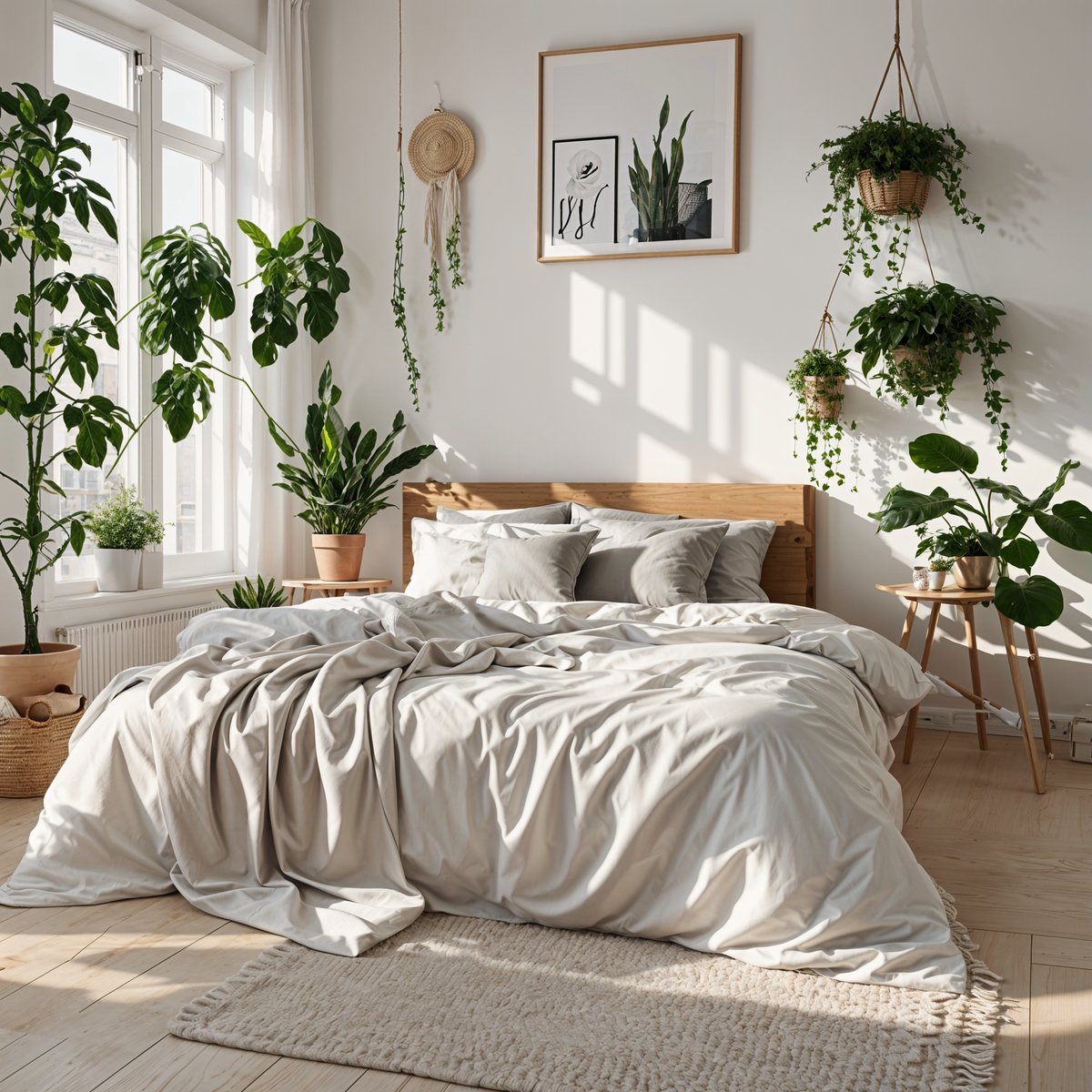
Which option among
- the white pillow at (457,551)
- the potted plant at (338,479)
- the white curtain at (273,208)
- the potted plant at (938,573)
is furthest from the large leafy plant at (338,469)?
the potted plant at (938,573)

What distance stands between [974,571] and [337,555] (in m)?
2.70

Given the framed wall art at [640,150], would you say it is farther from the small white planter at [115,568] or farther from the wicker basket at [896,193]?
the small white planter at [115,568]

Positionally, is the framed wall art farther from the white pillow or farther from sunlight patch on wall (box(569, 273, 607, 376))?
the white pillow

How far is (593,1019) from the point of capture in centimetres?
231

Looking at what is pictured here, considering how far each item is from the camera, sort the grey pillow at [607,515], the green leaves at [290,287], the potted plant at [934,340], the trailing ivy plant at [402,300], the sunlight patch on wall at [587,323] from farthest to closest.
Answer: the trailing ivy plant at [402,300], the sunlight patch on wall at [587,323], the green leaves at [290,287], the grey pillow at [607,515], the potted plant at [934,340]

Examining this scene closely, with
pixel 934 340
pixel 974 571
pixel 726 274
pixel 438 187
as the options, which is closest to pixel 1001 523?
pixel 974 571

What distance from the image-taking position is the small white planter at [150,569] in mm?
4855

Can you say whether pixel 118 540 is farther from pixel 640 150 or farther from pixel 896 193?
pixel 896 193

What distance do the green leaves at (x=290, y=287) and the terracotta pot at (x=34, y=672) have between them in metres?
1.69

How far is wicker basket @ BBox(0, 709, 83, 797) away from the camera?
3.89 m

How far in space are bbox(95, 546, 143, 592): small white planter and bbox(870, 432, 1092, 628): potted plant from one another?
2.94 meters

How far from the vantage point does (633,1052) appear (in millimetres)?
2164

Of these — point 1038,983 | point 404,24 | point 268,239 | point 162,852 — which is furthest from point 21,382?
point 1038,983

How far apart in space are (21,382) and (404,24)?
2.56m
